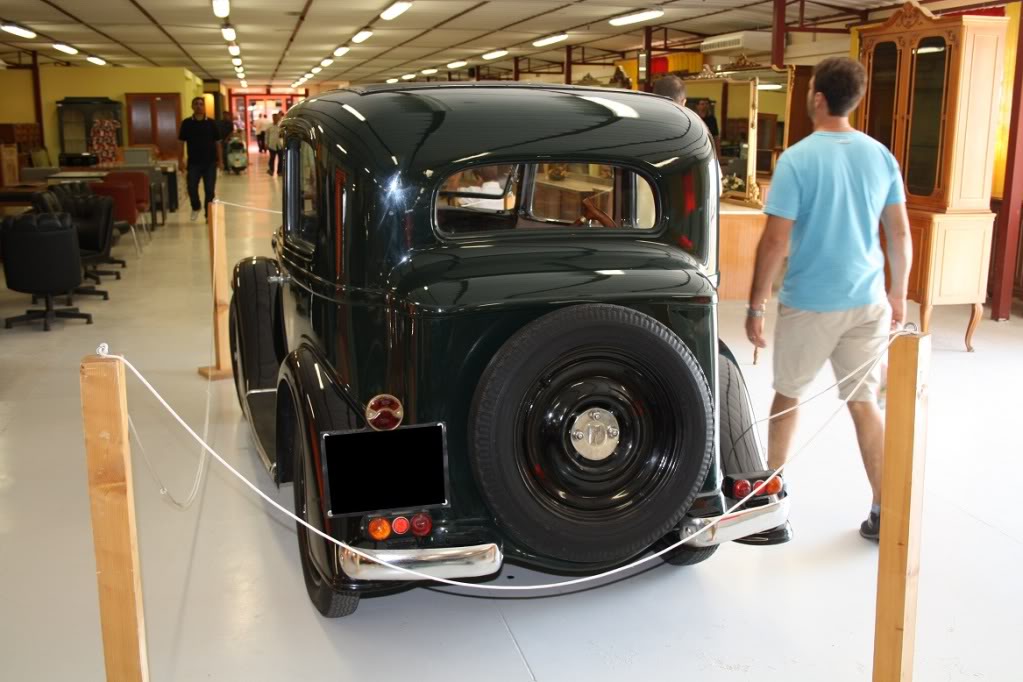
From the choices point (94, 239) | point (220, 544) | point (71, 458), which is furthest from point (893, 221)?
point (94, 239)

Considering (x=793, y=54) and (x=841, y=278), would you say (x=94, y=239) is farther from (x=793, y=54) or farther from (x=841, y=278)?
(x=793, y=54)

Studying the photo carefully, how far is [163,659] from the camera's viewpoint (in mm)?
2793

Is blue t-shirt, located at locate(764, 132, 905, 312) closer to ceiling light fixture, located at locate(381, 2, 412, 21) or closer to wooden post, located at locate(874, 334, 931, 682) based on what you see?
wooden post, located at locate(874, 334, 931, 682)

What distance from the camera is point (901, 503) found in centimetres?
233

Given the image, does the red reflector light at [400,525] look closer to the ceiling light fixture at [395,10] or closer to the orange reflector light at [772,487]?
the orange reflector light at [772,487]

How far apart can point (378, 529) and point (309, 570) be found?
61 centimetres

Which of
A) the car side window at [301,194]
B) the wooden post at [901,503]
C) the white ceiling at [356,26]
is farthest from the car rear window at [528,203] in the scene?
the white ceiling at [356,26]

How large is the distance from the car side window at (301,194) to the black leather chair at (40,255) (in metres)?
3.92

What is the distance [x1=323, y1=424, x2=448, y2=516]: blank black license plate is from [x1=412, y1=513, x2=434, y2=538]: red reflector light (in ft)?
0.10

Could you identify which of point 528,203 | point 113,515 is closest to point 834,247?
point 528,203

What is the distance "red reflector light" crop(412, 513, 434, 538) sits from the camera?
265cm

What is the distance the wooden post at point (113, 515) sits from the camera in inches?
78.8

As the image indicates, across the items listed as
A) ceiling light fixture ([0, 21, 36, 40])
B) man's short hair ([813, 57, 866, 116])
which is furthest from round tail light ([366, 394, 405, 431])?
ceiling light fixture ([0, 21, 36, 40])

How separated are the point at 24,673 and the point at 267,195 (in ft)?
55.6
